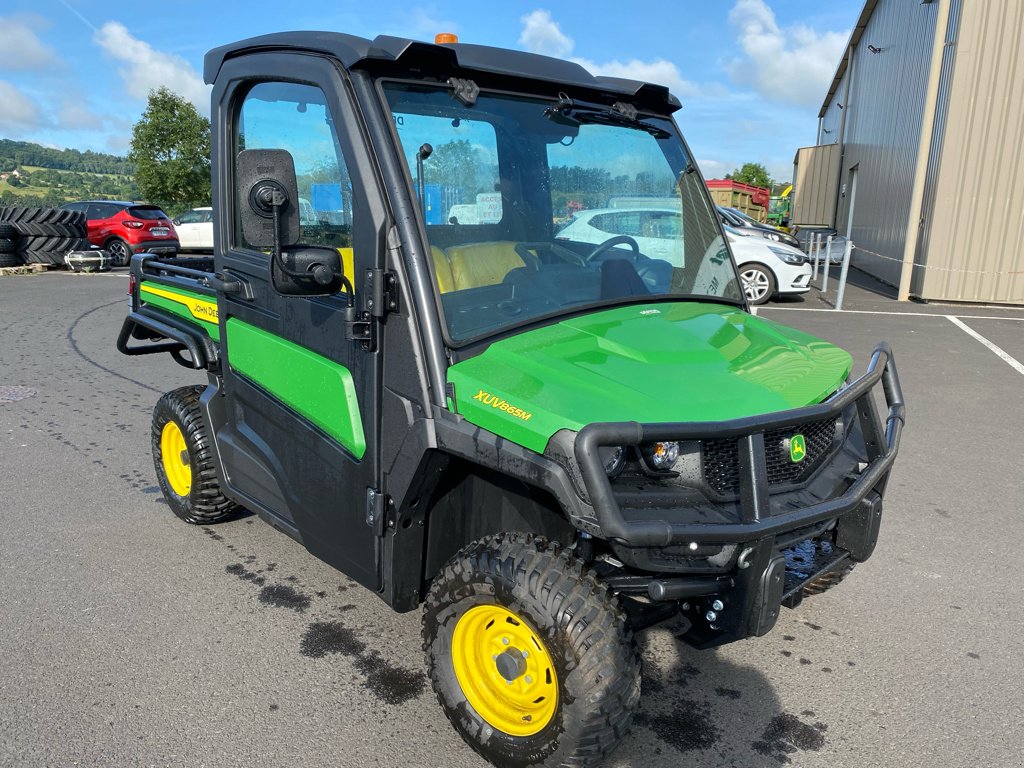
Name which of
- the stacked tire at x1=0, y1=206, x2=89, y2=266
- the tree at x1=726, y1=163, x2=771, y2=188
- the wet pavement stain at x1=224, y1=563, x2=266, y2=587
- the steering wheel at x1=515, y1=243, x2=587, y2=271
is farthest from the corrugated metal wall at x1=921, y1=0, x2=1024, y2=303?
the tree at x1=726, y1=163, x2=771, y2=188

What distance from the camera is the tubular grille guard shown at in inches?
81.0

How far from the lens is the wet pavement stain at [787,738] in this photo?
2.71 metres

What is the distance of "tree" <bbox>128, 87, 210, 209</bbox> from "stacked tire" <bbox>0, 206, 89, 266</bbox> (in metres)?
21.4

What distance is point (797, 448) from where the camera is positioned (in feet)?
8.29

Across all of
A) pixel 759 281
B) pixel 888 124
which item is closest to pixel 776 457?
pixel 759 281

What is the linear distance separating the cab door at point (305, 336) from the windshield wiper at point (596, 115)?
2.62 ft

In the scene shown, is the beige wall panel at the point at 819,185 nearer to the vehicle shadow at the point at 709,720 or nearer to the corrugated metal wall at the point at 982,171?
the corrugated metal wall at the point at 982,171

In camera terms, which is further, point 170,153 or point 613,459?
point 170,153

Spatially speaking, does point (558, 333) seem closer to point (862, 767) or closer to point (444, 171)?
point (444, 171)

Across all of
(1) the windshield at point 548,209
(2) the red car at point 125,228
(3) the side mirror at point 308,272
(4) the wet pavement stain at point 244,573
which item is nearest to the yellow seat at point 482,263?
(1) the windshield at point 548,209

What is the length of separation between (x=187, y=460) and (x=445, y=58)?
2.67 m

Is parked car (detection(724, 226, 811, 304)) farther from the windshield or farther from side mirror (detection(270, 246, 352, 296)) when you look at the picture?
side mirror (detection(270, 246, 352, 296))

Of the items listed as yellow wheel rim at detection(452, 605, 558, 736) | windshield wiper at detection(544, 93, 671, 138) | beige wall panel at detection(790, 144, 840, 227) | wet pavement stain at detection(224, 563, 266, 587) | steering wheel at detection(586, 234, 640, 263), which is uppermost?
beige wall panel at detection(790, 144, 840, 227)

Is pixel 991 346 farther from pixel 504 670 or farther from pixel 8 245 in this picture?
pixel 8 245
